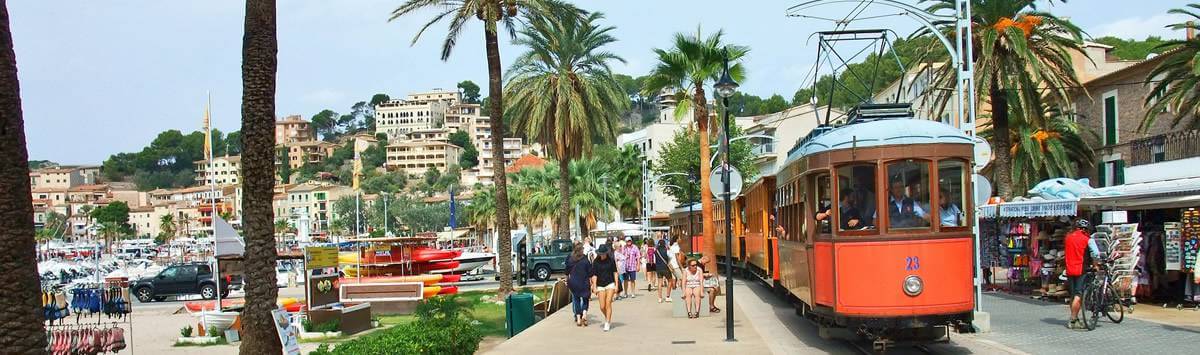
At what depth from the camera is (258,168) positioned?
12.4m

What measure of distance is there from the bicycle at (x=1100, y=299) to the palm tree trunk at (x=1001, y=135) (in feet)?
44.3

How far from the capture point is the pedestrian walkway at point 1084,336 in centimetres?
1409

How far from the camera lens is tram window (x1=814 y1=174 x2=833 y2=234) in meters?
13.4

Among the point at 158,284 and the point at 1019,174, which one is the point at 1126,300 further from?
the point at 158,284

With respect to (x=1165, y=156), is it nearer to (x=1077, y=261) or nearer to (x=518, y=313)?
(x=1077, y=261)

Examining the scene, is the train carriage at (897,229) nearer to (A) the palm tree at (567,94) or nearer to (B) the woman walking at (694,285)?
(B) the woman walking at (694,285)

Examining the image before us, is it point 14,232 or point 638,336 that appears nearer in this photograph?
point 14,232

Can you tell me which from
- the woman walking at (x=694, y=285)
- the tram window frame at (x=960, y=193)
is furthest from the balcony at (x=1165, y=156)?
the tram window frame at (x=960, y=193)

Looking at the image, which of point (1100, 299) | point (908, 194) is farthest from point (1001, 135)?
point (908, 194)

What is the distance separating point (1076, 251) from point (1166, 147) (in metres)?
17.6

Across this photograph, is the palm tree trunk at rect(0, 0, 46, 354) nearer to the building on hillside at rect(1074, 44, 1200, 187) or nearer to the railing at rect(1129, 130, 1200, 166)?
the building on hillside at rect(1074, 44, 1200, 187)

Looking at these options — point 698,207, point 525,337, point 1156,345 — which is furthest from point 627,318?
point 698,207

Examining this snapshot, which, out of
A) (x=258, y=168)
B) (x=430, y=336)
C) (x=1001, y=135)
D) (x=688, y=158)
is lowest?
(x=430, y=336)

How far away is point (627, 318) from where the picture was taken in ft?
70.4
